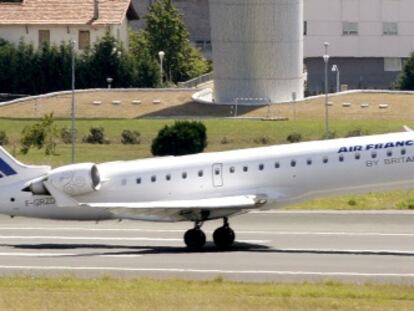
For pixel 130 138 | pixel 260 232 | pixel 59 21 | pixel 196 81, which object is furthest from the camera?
pixel 196 81

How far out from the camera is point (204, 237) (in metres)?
41.5

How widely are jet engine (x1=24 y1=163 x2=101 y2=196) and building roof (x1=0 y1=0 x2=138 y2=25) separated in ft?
229

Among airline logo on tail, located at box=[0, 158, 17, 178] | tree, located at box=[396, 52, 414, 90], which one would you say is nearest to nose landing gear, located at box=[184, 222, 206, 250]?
airline logo on tail, located at box=[0, 158, 17, 178]

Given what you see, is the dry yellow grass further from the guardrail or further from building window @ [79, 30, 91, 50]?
building window @ [79, 30, 91, 50]

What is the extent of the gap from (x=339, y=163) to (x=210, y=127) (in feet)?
143

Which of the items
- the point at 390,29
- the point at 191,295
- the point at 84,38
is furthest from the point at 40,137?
the point at 390,29

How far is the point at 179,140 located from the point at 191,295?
1764 inches

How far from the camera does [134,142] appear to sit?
81.2 meters

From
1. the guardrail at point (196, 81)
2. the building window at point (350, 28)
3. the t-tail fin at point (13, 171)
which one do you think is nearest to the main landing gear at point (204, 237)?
the t-tail fin at point (13, 171)

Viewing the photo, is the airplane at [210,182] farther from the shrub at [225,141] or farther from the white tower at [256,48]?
the white tower at [256,48]

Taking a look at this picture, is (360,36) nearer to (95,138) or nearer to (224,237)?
(95,138)

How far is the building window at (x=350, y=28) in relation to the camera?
124875 mm

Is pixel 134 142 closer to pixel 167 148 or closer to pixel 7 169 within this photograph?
pixel 167 148

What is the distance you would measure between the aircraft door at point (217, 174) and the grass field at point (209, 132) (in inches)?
1129
